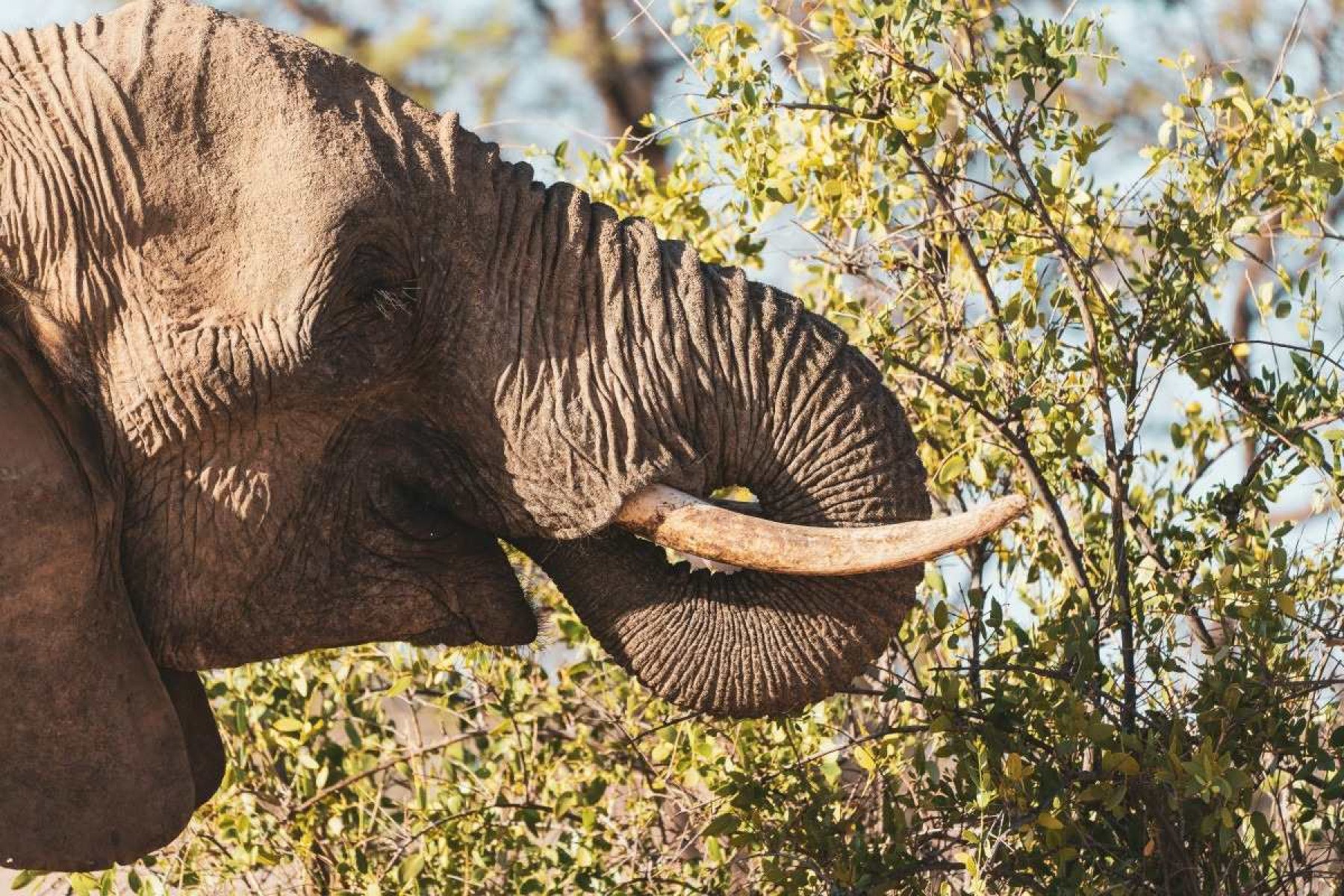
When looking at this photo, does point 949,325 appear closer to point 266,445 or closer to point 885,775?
point 885,775

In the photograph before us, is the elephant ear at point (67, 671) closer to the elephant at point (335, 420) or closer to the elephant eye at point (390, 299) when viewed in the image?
the elephant at point (335, 420)

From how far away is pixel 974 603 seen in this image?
13.4 ft

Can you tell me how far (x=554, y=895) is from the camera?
15.2ft

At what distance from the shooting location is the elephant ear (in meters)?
3.26

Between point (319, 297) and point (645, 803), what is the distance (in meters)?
2.01

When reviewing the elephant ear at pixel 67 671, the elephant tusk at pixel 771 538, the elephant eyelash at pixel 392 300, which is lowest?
the elephant ear at pixel 67 671

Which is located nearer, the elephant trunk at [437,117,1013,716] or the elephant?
the elephant

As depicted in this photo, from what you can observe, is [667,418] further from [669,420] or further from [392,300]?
[392,300]

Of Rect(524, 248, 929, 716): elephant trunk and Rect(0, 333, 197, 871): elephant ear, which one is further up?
Rect(524, 248, 929, 716): elephant trunk

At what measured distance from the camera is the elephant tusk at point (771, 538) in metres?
3.32

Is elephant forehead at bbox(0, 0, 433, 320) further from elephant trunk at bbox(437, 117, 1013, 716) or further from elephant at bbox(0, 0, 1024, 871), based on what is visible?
elephant trunk at bbox(437, 117, 1013, 716)

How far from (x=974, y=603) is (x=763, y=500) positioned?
0.75m

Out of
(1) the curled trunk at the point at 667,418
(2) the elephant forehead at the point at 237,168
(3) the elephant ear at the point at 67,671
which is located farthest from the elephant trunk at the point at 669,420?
(3) the elephant ear at the point at 67,671

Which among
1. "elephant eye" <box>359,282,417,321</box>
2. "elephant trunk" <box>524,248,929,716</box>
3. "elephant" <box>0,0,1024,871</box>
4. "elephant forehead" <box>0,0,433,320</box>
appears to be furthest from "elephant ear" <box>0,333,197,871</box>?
"elephant trunk" <box>524,248,929,716</box>
